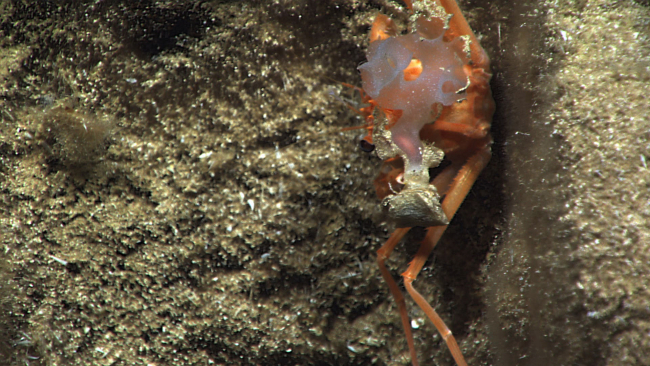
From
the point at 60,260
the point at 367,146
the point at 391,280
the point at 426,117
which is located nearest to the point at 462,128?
the point at 426,117

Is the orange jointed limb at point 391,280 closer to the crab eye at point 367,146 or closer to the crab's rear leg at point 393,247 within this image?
the crab's rear leg at point 393,247

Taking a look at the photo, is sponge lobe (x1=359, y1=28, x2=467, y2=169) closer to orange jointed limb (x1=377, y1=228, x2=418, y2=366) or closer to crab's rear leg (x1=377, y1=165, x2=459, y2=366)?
crab's rear leg (x1=377, y1=165, x2=459, y2=366)

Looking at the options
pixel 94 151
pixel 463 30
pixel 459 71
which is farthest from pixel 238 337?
pixel 463 30

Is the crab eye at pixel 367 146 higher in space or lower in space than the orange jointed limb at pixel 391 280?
higher

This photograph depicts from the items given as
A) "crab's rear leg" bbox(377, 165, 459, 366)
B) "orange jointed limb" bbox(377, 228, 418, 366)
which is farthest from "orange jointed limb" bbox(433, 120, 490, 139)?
"orange jointed limb" bbox(377, 228, 418, 366)

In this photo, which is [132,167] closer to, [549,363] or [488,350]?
[488,350]

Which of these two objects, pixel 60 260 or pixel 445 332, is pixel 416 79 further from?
pixel 60 260

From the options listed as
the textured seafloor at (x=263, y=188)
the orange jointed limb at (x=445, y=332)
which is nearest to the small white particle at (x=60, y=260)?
the textured seafloor at (x=263, y=188)

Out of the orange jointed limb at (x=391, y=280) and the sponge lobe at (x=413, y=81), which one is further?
the orange jointed limb at (x=391, y=280)

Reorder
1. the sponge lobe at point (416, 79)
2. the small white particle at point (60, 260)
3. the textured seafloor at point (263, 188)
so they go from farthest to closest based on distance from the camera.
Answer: the small white particle at point (60, 260) → the textured seafloor at point (263, 188) → the sponge lobe at point (416, 79)
